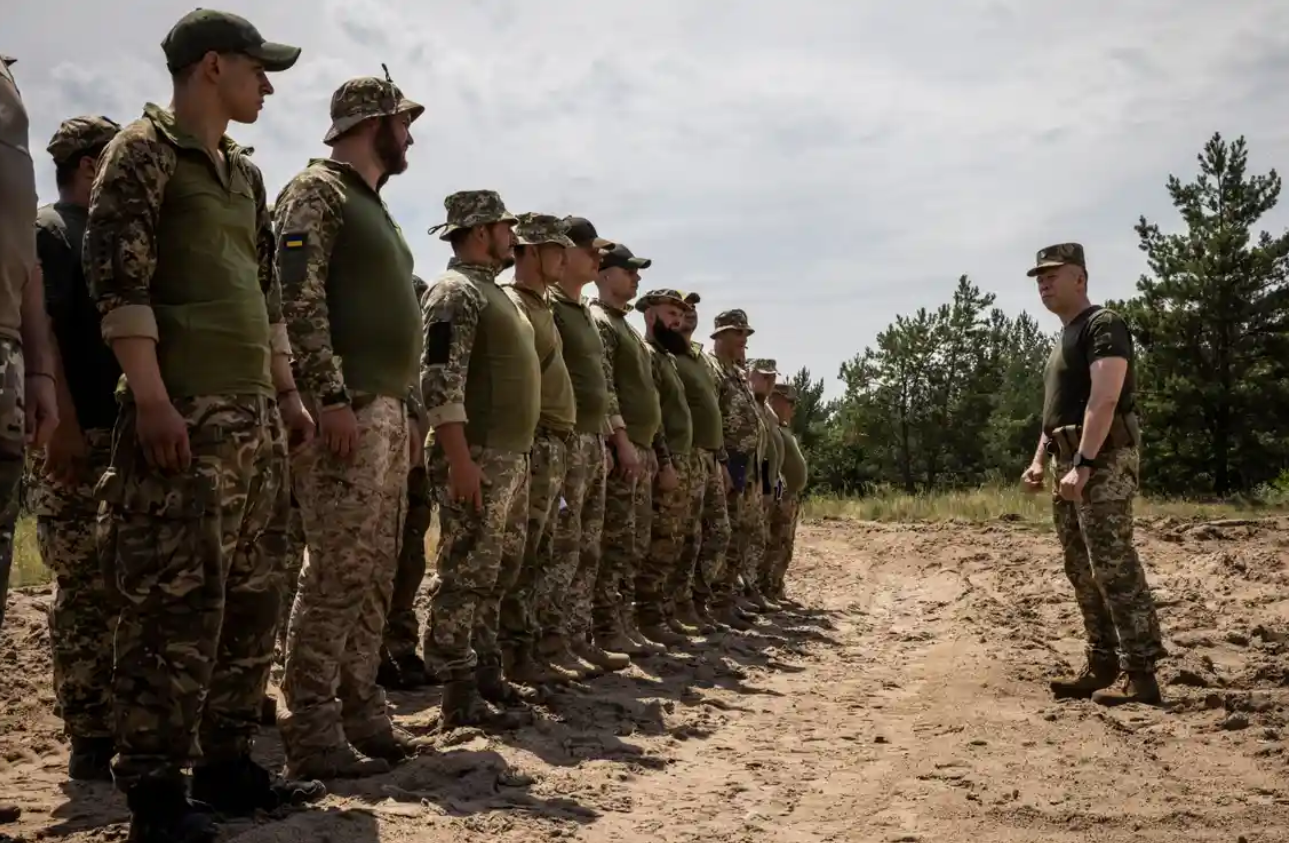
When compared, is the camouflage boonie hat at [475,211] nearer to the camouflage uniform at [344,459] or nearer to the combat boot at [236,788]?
the camouflage uniform at [344,459]

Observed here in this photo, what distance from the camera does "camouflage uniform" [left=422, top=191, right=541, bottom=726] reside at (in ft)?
17.7

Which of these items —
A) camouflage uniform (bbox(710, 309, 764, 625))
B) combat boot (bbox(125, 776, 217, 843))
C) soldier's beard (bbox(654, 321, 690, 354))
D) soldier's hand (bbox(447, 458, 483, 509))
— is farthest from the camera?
camouflage uniform (bbox(710, 309, 764, 625))

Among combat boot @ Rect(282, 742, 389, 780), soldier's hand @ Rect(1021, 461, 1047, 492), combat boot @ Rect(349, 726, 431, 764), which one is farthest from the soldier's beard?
combat boot @ Rect(282, 742, 389, 780)

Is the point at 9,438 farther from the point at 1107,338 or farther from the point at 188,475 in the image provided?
the point at 1107,338

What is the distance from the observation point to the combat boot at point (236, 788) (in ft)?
12.4

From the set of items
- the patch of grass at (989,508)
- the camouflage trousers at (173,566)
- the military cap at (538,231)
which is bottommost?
the patch of grass at (989,508)

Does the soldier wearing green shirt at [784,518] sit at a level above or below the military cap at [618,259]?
below

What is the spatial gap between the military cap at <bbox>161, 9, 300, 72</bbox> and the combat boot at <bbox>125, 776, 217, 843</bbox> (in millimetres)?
2120

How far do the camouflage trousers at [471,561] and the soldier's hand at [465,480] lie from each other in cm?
9

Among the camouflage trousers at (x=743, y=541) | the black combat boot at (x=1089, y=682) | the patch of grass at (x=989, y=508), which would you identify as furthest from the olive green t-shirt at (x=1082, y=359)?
the patch of grass at (x=989, y=508)

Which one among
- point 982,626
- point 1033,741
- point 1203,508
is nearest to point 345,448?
point 1033,741

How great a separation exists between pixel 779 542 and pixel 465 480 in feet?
28.7

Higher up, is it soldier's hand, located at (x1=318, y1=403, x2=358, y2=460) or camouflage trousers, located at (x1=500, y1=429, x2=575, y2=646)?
soldier's hand, located at (x1=318, y1=403, x2=358, y2=460)

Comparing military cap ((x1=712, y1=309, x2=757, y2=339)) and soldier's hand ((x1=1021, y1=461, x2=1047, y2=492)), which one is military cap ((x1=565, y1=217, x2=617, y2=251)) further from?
military cap ((x1=712, y1=309, x2=757, y2=339))
